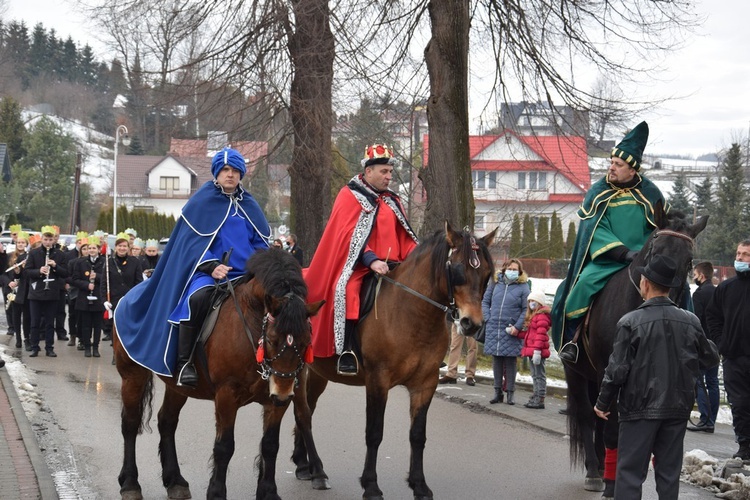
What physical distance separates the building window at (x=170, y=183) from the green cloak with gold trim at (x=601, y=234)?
77516 millimetres

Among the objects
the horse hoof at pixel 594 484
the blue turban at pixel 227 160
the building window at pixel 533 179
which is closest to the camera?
the blue turban at pixel 227 160

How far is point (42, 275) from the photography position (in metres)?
17.6

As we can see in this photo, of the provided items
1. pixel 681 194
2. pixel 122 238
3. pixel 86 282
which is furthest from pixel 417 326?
pixel 681 194

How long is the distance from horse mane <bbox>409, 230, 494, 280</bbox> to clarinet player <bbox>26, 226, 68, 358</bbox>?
1144 centimetres

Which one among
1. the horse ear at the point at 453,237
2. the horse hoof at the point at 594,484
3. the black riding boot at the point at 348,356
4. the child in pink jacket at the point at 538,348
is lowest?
the horse hoof at the point at 594,484

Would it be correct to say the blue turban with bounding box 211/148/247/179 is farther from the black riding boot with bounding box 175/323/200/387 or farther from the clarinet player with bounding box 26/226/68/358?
the clarinet player with bounding box 26/226/68/358

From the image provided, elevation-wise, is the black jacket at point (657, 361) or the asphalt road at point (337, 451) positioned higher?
the black jacket at point (657, 361)

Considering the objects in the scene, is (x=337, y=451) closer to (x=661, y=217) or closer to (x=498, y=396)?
(x=498, y=396)

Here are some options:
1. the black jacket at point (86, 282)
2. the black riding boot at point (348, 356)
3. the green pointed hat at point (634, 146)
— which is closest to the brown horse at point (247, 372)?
the black riding boot at point (348, 356)

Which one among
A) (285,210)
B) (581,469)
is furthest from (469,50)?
(285,210)

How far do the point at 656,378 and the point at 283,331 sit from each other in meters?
2.35

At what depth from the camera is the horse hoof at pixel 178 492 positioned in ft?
24.6

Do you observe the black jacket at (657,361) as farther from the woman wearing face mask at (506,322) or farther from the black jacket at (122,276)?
the black jacket at (122,276)

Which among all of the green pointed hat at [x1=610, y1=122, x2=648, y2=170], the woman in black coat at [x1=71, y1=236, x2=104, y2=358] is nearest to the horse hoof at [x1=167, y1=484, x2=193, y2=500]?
the green pointed hat at [x1=610, y1=122, x2=648, y2=170]
